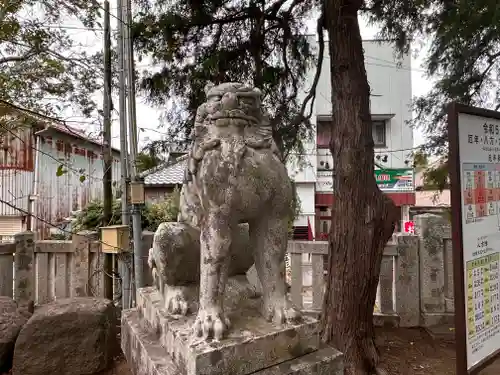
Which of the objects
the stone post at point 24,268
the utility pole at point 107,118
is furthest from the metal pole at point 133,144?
the stone post at point 24,268

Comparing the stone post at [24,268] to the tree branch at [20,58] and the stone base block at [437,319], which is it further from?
the stone base block at [437,319]

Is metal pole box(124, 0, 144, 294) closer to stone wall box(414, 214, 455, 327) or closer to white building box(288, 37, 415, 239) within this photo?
stone wall box(414, 214, 455, 327)

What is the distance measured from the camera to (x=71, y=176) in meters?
11.0

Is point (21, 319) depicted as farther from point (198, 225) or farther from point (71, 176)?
point (71, 176)

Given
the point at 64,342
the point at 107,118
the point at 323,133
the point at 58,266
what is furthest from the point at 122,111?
the point at 323,133

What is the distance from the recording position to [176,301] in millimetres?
1647

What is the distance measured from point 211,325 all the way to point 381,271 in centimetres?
343

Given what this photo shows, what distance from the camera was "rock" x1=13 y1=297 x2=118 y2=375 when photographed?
10.8 ft

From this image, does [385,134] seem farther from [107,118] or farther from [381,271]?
[107,118]

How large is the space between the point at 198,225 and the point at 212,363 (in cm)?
55

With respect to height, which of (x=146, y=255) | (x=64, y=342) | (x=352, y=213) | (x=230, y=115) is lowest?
(x=64, y=342)

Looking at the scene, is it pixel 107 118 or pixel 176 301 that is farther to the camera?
pixel 107 118

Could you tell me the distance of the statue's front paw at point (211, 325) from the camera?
1.34 metres

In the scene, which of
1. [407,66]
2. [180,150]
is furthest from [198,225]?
[407,66]
